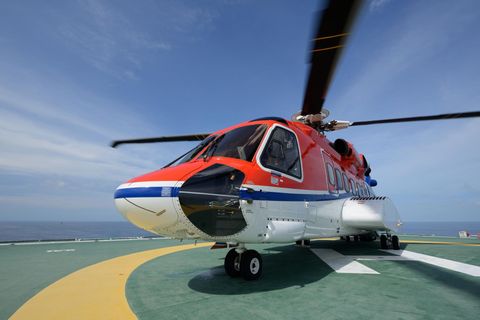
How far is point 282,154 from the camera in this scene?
215 inches

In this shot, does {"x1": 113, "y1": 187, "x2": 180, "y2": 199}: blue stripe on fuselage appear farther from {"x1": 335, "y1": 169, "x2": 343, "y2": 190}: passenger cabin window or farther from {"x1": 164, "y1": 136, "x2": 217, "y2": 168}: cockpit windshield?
{"x1": 335, "y1": 169, "x2": 343, "y2": 190}: passenger cabin window

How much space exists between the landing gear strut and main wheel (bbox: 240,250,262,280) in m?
7.22

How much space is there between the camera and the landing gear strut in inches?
398

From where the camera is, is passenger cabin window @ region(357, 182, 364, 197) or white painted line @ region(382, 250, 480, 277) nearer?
white painted line @ region(382, 250, 480, 277)

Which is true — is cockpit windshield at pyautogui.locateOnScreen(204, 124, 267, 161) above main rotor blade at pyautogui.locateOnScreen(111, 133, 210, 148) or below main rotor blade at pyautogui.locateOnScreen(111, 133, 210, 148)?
below

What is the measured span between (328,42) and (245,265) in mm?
4105

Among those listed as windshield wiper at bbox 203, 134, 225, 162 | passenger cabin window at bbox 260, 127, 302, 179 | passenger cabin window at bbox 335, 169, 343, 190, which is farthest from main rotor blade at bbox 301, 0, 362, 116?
passenger cabin window at bbox 335, 169, 343, 190

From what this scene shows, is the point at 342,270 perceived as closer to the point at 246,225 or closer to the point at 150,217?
the point at 246,225

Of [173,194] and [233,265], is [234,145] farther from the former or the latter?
[233,265]

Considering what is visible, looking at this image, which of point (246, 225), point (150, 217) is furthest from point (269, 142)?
point (150, 217)

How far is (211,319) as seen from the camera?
11.3ft

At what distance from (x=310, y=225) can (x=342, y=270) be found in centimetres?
152

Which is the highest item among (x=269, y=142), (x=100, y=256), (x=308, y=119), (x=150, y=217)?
(x=308, y=119)

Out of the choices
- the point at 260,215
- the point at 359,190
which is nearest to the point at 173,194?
the point at 260,215
